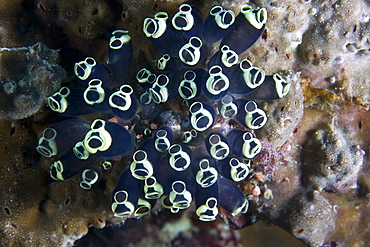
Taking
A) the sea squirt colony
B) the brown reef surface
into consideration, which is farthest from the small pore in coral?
the sea squirt colony

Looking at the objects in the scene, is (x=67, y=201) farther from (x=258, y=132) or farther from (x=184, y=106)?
(x=258, y=132)

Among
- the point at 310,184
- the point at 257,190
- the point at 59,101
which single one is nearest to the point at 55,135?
the point at 59,101

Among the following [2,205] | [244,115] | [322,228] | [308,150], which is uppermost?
[244,115]

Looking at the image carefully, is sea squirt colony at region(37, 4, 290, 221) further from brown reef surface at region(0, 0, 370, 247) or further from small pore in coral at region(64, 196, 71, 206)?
small pore in coral at region(64, 196, 71, 206)

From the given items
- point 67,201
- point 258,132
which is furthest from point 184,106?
point 67,201

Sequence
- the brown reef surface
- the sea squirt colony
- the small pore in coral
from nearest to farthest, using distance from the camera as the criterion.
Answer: the sea squirt colony
the brown reef surface
the small pore in coral

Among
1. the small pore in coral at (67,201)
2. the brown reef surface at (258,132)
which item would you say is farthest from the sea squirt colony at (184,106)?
the small pore in coral at (67,201)

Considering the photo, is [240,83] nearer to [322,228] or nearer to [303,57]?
[303,57]
